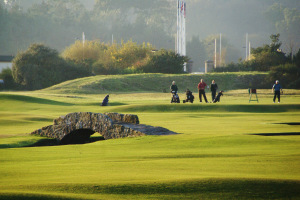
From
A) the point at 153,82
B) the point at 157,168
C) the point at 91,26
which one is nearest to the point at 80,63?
the point at 153,82

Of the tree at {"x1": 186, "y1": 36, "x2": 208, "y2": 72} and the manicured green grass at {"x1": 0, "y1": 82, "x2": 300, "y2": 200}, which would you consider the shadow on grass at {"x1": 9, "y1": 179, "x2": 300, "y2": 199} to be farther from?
the tree at {"x1": 186, "y1": 36, "x2": 208, "y2": 72}

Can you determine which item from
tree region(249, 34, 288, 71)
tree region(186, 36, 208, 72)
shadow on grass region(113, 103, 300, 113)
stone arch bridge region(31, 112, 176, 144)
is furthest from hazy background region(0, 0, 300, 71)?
stone arch bridge region(31, 112, 176, 144)

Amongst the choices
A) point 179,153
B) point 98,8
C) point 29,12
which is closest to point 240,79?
point 179,153

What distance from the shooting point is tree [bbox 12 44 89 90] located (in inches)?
2953

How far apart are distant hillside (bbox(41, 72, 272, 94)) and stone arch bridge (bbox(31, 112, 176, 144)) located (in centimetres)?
4618

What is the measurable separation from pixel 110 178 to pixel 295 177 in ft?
10.2

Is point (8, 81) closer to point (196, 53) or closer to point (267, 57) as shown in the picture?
point (267, 57)

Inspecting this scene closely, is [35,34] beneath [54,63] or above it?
above

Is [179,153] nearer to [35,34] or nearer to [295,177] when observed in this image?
[295,177]

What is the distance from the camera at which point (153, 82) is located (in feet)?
235

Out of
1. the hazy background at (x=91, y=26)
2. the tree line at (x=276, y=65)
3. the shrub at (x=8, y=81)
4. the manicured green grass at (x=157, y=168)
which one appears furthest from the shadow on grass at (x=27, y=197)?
the hazy background at (x=91, y=26)

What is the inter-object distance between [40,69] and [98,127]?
2344 inches

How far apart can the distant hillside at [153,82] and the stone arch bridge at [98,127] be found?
151ft

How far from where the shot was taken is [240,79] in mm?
73938
